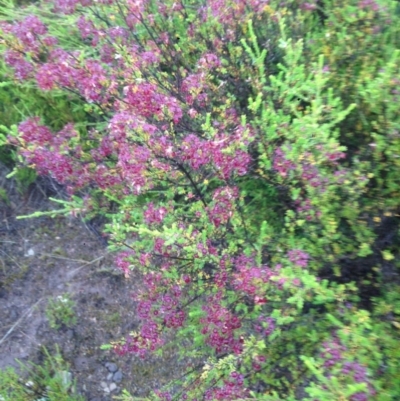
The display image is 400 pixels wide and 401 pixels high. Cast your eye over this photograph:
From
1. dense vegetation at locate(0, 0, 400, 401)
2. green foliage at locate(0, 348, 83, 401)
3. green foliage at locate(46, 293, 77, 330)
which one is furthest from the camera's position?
green foliage at locate(46, 293, 77, 330)

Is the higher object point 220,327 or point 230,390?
point 220,327

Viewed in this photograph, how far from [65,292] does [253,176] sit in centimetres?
149

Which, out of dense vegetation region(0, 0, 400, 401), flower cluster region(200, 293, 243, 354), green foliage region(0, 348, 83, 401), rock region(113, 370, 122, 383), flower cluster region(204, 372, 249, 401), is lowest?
rock region(113, 370, 122, 383)

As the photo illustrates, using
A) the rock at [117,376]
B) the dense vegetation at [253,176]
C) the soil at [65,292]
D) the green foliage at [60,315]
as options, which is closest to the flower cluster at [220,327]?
the dense vegetation at [253,176]

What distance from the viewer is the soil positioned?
2.81m

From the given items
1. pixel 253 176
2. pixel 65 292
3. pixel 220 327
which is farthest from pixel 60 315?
pixel 253 176

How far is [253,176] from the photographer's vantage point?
7.23 feet

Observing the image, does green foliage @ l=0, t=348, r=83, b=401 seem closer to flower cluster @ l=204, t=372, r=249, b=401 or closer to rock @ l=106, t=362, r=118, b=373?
rock @ l=106, t=362, r=118, b=373

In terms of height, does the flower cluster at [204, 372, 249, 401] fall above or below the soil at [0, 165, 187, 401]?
above

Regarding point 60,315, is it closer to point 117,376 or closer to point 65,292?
point 65,292

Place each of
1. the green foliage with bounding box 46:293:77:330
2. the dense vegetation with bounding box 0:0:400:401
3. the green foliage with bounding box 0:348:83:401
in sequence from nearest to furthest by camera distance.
Answer: the dense vegetation with bounding box 0:0:400:401 < the green foliage with bounding box 0:348:83:401 < the green foliage with bounding box 46:293:77:330

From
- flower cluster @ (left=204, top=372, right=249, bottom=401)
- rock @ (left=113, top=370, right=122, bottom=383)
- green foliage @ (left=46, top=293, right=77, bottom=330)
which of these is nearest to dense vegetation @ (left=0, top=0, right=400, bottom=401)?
flower cluster @ (left=204, top=372, right=249, bottom=401)

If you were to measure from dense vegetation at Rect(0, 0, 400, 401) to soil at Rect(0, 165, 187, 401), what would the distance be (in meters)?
0.62

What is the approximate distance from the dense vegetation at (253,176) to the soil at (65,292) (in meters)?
0.62
